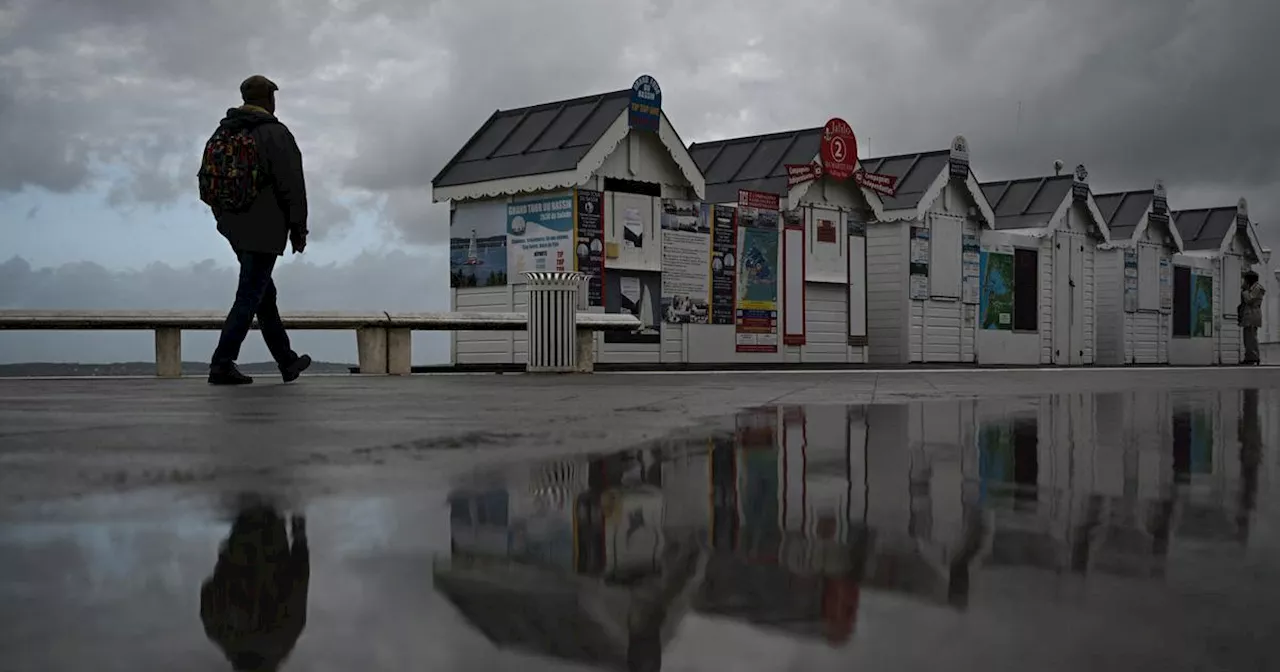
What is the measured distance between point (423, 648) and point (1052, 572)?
127 cm

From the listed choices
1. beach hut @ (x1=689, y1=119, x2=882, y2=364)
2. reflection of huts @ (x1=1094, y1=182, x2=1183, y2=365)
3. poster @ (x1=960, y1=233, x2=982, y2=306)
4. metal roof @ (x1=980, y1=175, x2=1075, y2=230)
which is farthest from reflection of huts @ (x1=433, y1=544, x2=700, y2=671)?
reflection of huts @ (x1=1094, y1=182, x2=1183, y2=365)

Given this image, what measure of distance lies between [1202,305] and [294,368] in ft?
143

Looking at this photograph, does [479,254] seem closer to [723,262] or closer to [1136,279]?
[723,262]

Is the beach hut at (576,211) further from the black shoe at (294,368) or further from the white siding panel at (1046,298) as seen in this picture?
the white siding panel at (1046,298)

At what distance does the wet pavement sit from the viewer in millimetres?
1750

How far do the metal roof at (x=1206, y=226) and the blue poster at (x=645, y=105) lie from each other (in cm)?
3113

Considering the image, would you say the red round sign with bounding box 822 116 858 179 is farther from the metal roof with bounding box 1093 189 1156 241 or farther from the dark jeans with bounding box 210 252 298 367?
the dark jeans with bounding box 210 252 298 367

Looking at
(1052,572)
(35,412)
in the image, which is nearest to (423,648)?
(1052,572)

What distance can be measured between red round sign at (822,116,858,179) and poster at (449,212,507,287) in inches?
340

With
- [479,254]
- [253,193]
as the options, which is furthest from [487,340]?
[253,193]

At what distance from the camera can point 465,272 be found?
25891 millimetres

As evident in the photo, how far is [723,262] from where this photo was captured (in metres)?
27.6

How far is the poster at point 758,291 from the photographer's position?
91.8 feet

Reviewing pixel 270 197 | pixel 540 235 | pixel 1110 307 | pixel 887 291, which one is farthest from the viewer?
pixel 1110 307
